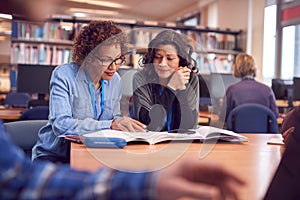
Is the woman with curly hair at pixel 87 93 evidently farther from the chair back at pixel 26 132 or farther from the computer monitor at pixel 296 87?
the computer monitor at pixel 296 87

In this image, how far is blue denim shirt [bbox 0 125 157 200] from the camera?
1.39ft

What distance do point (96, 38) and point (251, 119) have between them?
180cm

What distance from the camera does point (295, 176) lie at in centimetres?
62

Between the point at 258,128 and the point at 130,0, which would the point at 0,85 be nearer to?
the point at 130,0

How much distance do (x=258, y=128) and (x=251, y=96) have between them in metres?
0.50

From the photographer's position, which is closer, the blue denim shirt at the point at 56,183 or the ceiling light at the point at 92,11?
the blue denim shirt at the point at 56,183

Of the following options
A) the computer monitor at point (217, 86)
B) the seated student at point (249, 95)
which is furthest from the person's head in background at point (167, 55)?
the computer monitor at point (217, 86)

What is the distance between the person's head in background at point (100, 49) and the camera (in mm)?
1671

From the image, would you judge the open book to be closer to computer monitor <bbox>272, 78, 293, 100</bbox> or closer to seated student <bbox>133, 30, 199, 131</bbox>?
seated student <bbox>133, 30, 199, 131</bbox>

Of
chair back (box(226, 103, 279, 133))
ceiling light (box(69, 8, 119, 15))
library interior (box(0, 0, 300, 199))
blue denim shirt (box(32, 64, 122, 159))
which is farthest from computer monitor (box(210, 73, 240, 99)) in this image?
ceiling light (box(69, 8, 119, 15))

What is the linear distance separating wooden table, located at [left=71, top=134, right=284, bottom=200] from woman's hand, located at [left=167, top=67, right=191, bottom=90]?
1.87 feet

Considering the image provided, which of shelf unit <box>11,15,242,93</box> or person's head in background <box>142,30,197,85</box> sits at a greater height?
shelf unit <box>11,15,242,93</box>

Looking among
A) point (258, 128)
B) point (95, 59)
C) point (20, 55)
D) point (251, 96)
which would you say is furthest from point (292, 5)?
point (95, 59)

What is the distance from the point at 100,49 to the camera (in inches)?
67.5
